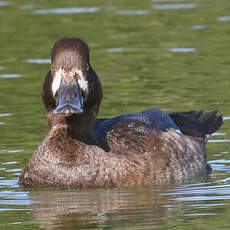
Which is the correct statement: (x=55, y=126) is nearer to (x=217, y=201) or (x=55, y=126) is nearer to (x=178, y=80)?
(x=217, y=201)

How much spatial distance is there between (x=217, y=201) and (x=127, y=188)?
4.15 ft

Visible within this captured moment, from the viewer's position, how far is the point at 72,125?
11.7m

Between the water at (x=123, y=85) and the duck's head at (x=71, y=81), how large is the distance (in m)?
0.99

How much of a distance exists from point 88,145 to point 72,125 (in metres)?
0.31

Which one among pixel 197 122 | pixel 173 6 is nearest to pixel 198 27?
pixel 173 6

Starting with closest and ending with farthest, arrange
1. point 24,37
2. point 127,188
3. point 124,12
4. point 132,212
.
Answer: point 132,212 → point 127,188 → point 24,37 → point 124,12

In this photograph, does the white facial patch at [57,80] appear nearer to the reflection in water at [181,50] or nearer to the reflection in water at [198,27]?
the reflection in water at [181,50]

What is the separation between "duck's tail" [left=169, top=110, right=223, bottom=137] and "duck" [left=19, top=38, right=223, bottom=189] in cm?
92

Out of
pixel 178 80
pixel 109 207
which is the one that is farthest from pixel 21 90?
pixel 109 207

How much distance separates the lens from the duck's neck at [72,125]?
11672 mm

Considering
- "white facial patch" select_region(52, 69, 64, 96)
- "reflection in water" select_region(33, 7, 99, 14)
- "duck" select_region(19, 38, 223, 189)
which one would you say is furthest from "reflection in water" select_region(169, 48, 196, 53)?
"white facial patch" select_region(52, 69, 64, 96)

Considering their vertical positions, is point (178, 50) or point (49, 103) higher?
point (178, 50)

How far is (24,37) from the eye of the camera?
68.9ft

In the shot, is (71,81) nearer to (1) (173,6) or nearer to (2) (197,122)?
(2) (197,122)
